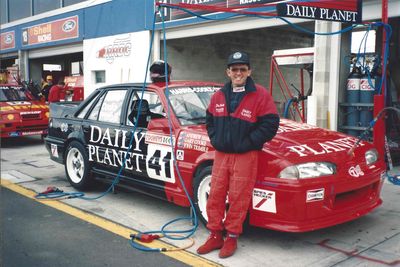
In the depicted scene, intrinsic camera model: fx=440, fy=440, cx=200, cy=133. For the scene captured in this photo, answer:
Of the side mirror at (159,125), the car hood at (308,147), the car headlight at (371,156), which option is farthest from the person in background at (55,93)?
the car headlight at (371,156)

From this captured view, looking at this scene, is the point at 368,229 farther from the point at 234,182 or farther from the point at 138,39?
the point at 138,39

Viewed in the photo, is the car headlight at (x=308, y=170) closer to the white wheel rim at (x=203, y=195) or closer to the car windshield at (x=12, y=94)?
the white wheel rim at (x=203, y=195)

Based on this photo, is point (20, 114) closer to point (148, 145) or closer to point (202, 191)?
point (148, 145)

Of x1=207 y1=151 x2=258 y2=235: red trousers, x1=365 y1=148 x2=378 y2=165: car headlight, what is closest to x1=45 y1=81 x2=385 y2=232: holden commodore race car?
x1=365 y1=148 x2=378 y2=165: car headlight

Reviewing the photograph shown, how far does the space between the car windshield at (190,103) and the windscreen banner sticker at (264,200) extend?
1294 millimetres

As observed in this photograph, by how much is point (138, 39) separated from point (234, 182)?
32.1ft

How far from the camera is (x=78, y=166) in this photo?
6.25 metres

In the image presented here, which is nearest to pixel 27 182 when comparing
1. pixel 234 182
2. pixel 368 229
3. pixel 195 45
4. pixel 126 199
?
pixel 126 199

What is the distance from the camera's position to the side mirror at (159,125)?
16.0ft

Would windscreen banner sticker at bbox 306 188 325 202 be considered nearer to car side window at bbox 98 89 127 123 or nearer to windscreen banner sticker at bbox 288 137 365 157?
windscreen banner sticker at bbox 288 137 365 157

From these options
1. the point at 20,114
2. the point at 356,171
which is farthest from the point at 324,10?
the point at 20,114

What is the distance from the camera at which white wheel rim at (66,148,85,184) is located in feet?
20.2

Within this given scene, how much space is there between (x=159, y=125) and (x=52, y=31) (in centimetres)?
1377

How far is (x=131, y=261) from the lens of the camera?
3785 mm
